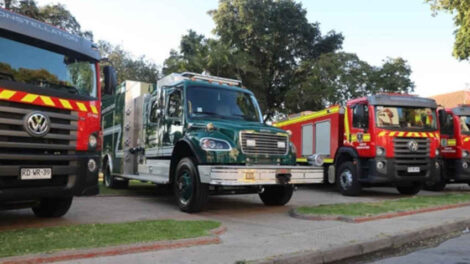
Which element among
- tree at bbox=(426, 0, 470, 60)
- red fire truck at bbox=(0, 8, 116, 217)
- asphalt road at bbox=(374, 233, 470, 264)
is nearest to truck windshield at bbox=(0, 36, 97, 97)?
red fire truck at bbox=(0, 8, 116, 217)

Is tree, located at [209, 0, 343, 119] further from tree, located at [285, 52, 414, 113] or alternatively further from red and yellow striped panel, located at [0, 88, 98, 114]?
red and yellow striped panel, located at [0, 88, 98, 114]

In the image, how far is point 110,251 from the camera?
531 centimetres

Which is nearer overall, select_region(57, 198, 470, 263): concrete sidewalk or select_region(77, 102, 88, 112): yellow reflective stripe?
select_region(57, 198, 470, 263): concrete sidewalk

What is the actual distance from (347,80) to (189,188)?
23900mm

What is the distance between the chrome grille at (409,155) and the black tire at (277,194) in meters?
3.96

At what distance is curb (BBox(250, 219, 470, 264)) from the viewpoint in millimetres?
5391

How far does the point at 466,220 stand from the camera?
8406 millimetres

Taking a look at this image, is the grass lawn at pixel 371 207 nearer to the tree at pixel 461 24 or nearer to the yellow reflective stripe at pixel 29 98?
the yellow reflective stripe at pixel 29 98

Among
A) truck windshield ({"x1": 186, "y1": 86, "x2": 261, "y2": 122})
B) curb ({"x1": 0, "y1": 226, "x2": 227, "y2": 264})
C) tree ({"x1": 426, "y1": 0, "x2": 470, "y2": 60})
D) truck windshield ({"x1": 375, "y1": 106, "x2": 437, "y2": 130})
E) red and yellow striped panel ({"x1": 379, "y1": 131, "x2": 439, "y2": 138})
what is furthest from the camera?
tree ({"x1": 426, "y1": 0, "x2": 470, "y2": 60})

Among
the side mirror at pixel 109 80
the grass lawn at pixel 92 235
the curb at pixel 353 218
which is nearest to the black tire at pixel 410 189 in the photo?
the curb at pixel 353 218

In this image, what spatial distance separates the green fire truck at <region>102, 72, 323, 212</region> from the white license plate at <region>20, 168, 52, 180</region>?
113 inches

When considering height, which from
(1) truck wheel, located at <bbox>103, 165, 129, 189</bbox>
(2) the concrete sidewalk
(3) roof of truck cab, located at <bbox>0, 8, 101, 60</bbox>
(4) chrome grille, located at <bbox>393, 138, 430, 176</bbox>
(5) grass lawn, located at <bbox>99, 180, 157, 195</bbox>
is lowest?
(2) the concrete sidewalk

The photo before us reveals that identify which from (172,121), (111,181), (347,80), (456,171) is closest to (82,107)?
(172,121)

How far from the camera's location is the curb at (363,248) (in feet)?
17.7
